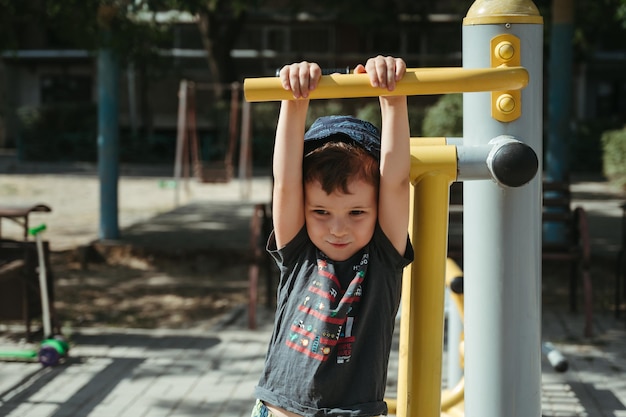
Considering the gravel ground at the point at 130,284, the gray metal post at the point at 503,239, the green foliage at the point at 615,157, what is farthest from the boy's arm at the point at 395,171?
the green foliage at the point at 615,157

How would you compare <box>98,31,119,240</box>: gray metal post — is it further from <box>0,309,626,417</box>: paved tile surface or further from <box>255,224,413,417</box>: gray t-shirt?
<box>255,224,413,417</box>: gray t-shirt

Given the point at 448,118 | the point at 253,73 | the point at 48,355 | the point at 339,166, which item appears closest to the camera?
the point at 339,166

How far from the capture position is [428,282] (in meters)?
2.02

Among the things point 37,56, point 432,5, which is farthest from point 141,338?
point 37,56

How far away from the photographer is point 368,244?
2.15 meters

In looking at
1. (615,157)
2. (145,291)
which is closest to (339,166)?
(145,291)

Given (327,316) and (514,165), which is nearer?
(514,165)

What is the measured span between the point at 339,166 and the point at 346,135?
98 mm

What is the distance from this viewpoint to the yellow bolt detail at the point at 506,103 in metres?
2.01

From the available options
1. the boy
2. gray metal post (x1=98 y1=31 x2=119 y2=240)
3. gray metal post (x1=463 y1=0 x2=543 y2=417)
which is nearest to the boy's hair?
the boy

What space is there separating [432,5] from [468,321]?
68.3 feet

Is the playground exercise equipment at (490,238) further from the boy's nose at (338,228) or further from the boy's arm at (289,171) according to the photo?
the boy's arm at (289,171)

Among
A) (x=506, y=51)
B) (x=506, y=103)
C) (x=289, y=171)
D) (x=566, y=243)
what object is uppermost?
(x=506, y=51)

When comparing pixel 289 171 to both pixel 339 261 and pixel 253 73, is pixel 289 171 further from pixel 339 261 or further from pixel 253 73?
pixel 253 73
